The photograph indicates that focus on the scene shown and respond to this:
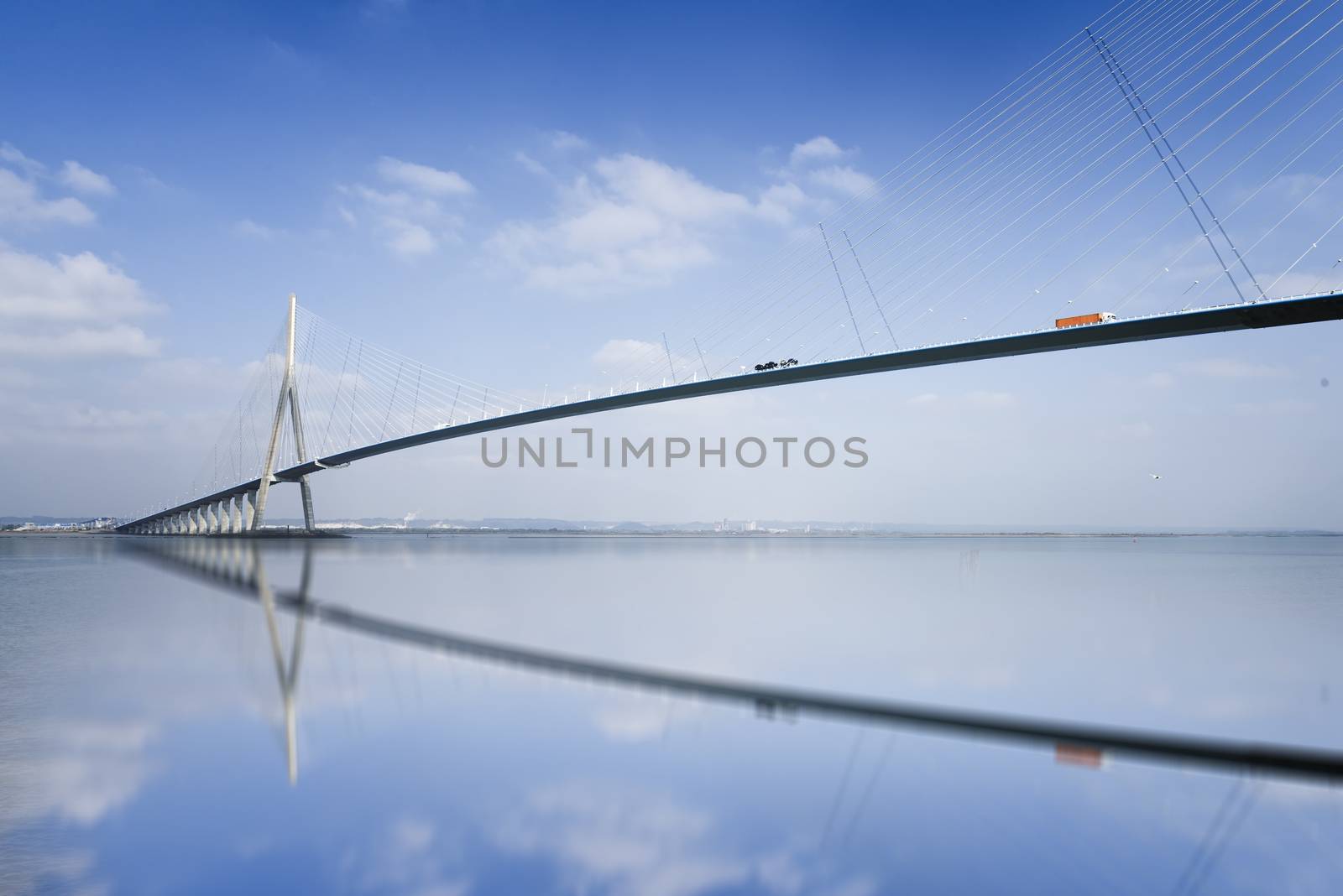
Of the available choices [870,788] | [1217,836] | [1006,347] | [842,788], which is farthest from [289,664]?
[1006,347]

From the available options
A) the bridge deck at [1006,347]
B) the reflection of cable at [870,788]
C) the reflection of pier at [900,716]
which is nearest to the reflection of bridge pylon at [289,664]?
the reflection of pier at [900,716]

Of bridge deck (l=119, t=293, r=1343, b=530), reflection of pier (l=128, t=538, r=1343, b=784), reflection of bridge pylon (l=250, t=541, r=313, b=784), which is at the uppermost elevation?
bridge deck (l=119, t=293, r=1343, b=530)

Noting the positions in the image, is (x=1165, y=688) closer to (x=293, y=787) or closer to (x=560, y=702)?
(x=560, y=702)

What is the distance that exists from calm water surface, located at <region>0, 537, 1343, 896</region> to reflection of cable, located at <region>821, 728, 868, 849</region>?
2cm

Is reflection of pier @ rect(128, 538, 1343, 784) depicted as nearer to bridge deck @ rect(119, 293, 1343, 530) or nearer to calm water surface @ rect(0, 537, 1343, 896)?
calm water surface @ rect(0, 537, 1343, 896)

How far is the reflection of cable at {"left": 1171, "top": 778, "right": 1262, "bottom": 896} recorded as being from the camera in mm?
3277

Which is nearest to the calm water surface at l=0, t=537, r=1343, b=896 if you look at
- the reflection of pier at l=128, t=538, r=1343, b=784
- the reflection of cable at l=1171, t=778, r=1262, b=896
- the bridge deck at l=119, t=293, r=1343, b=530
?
the reflection of cable at l=1171, t=778, r=1262, b=896

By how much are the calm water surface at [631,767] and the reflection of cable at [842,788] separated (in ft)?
0.07

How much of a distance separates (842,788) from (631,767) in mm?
1235

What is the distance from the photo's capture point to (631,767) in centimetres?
476

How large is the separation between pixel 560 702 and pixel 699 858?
3.20m

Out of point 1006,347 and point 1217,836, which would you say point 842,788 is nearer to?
point 1217,836

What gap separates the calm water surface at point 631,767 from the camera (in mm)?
3334

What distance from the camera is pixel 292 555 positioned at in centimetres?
3288
